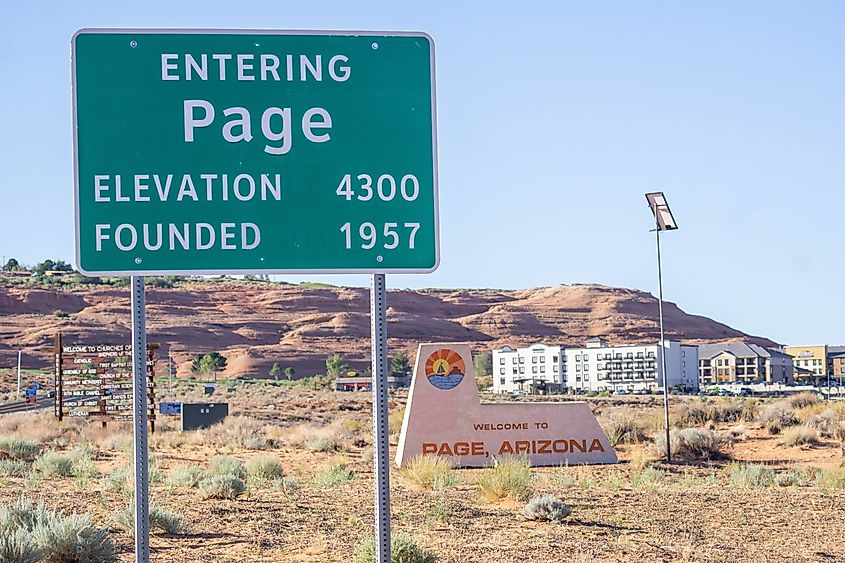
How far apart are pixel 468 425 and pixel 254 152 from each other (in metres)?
16.6

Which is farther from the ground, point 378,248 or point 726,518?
point 378,248

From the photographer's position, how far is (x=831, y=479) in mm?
17141

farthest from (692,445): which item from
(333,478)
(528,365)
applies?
(528,365)

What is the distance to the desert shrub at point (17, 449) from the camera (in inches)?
912

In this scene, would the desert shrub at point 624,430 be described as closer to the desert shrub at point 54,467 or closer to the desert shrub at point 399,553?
the desert shrub at point 54,467

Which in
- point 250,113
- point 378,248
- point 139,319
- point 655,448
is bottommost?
point 655,448

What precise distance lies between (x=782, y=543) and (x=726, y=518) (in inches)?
74.7

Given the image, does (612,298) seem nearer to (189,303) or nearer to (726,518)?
Answer: (189,303)

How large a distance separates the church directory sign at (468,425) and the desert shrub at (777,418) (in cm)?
1015

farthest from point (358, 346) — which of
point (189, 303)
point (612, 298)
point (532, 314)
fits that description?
point (612, 298)

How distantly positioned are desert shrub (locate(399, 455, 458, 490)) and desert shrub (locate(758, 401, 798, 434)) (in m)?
14.4

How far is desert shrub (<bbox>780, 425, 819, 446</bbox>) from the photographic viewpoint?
85.7ft

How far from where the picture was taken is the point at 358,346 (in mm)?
115500

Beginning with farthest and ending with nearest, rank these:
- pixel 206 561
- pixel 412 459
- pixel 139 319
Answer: pixel 412 459, pixel 206 561, pixel 139 319
